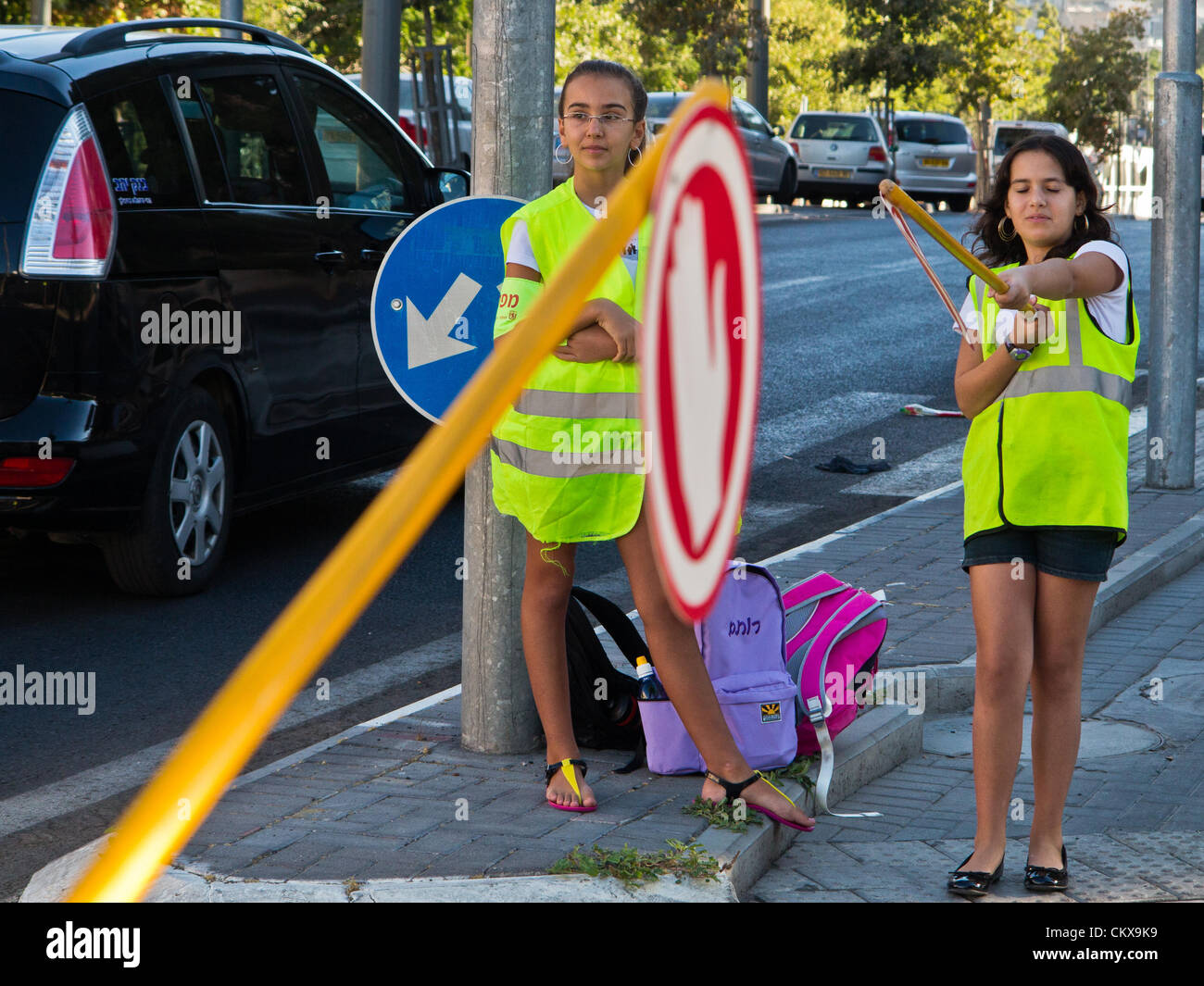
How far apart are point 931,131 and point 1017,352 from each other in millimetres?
33685

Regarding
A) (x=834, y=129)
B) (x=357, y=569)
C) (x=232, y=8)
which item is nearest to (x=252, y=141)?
(x=357, y=569)

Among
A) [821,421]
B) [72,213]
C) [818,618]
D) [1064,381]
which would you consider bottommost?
[818,618]

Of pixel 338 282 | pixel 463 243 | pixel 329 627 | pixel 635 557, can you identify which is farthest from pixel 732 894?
pixel 338 282

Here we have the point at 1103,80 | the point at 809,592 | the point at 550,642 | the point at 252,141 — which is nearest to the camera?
the point at 550,642

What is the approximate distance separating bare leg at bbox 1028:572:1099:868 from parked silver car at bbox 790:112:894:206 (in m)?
29.9

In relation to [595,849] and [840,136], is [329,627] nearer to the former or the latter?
[595,849]

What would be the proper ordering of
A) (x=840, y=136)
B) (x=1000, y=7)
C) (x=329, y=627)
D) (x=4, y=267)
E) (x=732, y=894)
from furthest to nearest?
1. (x=1000, y=7)
2. (x=840, y=136)
3. (x=4, y=267)
4. (x=732, y=894)
5. (x=329, y=627)

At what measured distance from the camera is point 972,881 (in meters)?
3.83

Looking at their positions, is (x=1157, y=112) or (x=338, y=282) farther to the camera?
(x=1157, y=112)

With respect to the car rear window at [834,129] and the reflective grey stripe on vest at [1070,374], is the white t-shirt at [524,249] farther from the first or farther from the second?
the car rear window at [834,129]

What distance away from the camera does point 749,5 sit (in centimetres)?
3703

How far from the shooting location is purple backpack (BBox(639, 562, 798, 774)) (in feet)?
14.0

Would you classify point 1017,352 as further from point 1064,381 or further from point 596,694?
point 596,694

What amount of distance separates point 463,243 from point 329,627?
3553 mm
